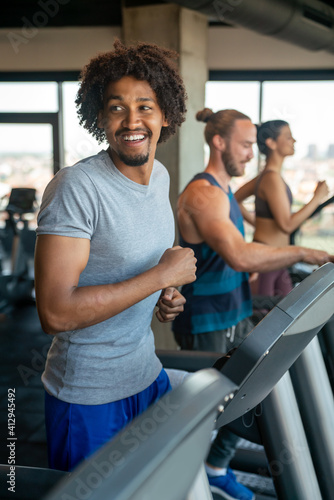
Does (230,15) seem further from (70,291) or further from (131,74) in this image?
(70,291)

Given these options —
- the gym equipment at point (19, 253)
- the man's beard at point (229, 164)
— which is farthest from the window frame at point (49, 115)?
the man's beard at point (229, 164)

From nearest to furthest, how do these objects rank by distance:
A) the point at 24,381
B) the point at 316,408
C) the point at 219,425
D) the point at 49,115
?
the point at 219,425, the point at 316,408, the point at 24,381, the point at 49,115

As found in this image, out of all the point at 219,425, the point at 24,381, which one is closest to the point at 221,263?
the point at 219,425

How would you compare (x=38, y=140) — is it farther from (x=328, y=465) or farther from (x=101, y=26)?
(x=328, y=465)

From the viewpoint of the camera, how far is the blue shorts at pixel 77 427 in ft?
3.93

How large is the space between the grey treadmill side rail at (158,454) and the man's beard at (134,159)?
0.87 m

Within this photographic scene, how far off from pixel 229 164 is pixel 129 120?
98 cm

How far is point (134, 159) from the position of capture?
4.13 feet

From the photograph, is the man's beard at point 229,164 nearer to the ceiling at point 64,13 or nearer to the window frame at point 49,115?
the ceiling at point 64,13

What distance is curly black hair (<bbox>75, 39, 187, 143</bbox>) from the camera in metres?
1.28

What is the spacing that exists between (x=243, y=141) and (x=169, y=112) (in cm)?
83

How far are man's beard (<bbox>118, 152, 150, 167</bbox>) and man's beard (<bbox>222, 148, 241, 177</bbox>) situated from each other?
94 cm

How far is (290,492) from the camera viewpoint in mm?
1345

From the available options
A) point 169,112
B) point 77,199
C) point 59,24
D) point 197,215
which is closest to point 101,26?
point 59,24
